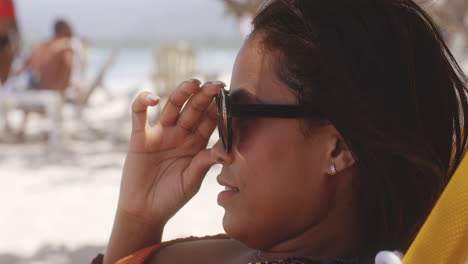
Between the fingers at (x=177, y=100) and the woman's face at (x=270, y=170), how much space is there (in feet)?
0.86

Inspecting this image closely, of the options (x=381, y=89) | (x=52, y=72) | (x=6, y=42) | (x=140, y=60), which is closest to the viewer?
(x=381, y=89)

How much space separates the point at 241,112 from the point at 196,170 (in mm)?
316

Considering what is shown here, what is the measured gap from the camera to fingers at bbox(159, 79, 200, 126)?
5.09 feet

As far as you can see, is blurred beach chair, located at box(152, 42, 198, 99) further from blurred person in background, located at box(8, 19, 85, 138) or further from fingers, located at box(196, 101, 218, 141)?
fingers, located at box(196, 101, 218, 141)

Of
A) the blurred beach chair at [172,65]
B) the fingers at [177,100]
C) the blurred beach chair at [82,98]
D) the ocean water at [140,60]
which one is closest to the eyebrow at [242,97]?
the fingers at [177,100]

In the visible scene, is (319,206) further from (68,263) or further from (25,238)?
(25,238)

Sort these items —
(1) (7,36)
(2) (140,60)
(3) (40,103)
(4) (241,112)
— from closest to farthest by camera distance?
(4) (241,112), (1) (7,36), (3) (40,103), (2) (140,60)

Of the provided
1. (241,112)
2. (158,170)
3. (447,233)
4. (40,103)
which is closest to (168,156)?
(158,170)

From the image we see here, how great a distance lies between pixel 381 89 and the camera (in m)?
1.19

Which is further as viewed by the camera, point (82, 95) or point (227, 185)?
point (82, 95)

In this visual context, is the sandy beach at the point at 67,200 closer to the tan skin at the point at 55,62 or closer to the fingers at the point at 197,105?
the fingers at the point at 197,105

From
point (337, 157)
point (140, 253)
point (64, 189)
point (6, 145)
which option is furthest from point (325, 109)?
point (6, 145)

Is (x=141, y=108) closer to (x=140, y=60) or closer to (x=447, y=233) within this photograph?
(x=447, y=233)

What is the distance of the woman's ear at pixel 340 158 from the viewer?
4.02 ft
